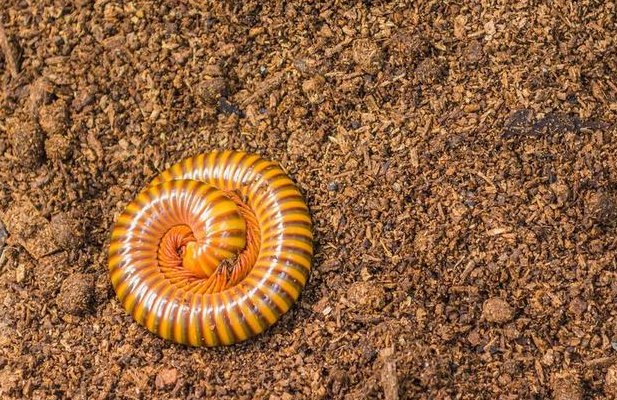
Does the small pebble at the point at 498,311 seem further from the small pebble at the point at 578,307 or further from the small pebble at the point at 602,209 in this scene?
the small pebble at the point at 602,209

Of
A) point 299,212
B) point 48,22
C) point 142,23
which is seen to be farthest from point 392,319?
point 48,22

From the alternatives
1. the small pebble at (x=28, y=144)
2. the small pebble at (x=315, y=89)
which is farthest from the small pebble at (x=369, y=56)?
the small pebble at (x=28, y=144)

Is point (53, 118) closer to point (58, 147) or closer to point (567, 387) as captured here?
point (58, 147)

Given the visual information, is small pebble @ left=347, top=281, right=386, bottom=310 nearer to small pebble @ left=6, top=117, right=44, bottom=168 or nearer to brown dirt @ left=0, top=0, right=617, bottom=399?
brown dirt @ left=0, top=0, right=617, bottom=399

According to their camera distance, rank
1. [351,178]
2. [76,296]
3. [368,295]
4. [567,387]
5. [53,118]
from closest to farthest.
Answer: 1. [567,387]
2. [368,295]
3. [76,296]
4. [351,178]
5. [53,118]

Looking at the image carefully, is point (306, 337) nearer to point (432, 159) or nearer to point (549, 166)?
point (432, 159)

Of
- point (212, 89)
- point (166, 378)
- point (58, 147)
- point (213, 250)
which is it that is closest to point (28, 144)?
point (58, 147)

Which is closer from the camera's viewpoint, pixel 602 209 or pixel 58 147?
pixel 602 209
